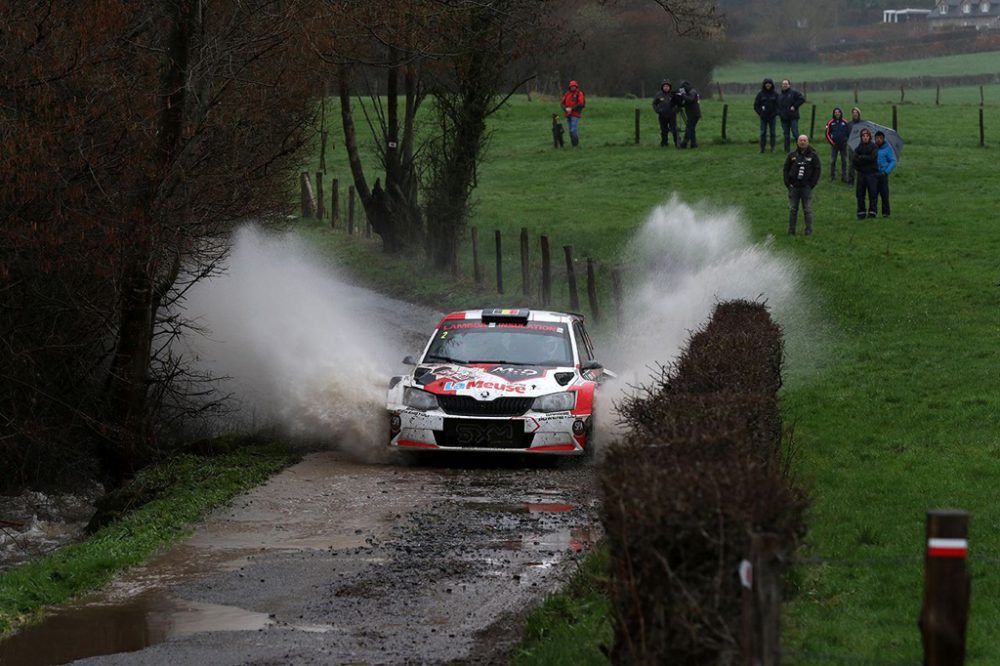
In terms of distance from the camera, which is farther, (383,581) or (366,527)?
(366,527)

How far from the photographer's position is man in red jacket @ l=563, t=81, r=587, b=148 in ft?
169

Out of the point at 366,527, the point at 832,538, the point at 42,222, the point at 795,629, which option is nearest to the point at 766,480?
the point at 795,629

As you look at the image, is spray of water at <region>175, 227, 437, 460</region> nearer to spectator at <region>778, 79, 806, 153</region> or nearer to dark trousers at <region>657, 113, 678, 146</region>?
spectator at <region>778, 79, 806, 153</region>

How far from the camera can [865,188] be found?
35.0m

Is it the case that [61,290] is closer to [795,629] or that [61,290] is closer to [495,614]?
[495,614]

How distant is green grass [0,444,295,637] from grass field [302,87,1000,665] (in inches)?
164

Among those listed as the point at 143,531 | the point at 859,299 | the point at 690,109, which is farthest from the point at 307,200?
the point at 143,531

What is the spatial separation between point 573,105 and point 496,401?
37.8 m

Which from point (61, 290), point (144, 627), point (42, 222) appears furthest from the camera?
point (61, 290)

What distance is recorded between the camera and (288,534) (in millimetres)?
13023

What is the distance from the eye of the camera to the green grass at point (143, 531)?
1106 centimetres

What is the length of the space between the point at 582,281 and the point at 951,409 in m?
14.3

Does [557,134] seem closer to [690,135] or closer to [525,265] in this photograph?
[690,135]

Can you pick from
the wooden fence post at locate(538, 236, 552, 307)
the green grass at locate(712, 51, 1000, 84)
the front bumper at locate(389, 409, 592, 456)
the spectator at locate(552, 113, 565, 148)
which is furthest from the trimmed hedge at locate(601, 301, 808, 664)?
the green grass at locate(712, 51, 1000, 84)
